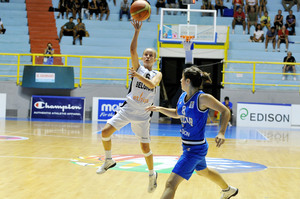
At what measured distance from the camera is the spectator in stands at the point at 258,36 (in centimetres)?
2261

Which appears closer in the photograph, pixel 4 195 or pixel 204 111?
pixel 204 111

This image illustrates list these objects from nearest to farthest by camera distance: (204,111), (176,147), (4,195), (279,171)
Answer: (204,111), (4,195), (279,171), (176,147)

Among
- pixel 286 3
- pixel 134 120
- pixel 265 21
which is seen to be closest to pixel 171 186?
pixel 134 120

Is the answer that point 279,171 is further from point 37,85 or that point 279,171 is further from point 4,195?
point 37,85

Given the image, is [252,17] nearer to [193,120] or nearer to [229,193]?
[229,193]

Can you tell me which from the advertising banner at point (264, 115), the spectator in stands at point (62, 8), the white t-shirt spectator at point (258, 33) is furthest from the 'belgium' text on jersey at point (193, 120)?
the spectator in stands at point (62, 8)

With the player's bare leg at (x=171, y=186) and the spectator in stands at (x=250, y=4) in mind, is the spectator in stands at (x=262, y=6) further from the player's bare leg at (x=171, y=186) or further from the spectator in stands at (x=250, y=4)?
the player's bare leg at (x=171, y=186)

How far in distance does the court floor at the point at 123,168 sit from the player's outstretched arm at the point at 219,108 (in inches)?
58.4

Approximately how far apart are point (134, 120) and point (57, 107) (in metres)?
13.6

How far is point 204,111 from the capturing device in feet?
15.5

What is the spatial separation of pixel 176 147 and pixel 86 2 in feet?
50.6

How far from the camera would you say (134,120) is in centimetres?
626

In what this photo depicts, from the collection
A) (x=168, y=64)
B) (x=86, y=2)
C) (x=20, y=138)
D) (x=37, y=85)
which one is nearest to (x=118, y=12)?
(x=86, y=2)

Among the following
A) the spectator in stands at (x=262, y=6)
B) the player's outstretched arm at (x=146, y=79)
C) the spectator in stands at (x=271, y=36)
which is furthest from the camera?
the spectator in stands at (x=262, y=6)
